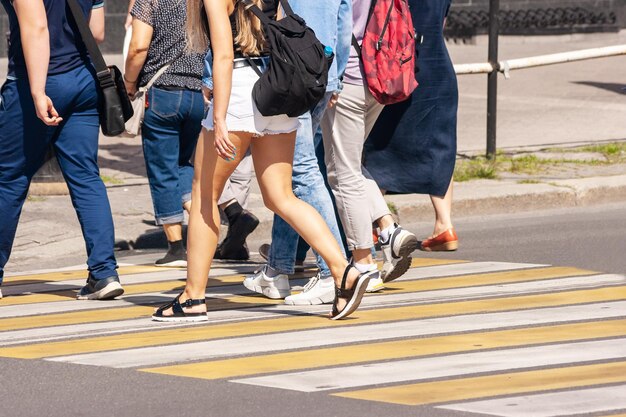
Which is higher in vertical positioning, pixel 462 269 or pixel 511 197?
pixel 462 269

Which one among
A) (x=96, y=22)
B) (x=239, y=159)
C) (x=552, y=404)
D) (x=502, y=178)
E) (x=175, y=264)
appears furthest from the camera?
(x=502, y=178)

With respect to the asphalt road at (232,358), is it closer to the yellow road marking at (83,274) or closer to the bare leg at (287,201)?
the yellow road marking at (83,274)

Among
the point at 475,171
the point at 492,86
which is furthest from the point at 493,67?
the point at 475,171

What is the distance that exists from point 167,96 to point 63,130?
1.07m

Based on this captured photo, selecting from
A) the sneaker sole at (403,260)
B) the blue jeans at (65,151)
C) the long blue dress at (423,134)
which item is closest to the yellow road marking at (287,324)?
the sneaker sole at (403,260)

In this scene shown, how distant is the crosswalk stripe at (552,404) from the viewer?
5.25 meters

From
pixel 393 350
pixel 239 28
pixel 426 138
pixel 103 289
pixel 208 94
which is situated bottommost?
pixel 103 289

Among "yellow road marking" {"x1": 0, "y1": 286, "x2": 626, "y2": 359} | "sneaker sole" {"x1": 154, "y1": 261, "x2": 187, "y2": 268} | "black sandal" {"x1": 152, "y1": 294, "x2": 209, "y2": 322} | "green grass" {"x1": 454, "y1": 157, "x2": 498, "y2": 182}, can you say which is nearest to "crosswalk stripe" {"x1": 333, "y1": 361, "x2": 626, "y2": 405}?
"yellow road marking" {"x1": 0, "y1": 286, "x2": 626, "y2": 359}

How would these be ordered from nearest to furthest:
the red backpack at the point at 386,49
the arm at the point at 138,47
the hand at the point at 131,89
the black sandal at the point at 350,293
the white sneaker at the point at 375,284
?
the black sandal at the point at 350,293
the red backpack at the point at 386,49
the white sneaker at the point at 375,284
the arm at the point at 138,47
the hand at the point at 131,89

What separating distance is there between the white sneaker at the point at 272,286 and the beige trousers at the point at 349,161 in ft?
1.24

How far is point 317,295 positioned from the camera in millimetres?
7465

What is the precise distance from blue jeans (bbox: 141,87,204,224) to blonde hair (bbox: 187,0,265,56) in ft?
6.26

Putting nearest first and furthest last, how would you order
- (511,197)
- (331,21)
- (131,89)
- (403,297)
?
(331,21), (403,297), (131,89), (511,197)

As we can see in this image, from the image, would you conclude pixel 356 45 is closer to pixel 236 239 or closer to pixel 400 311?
pixel 400 311
